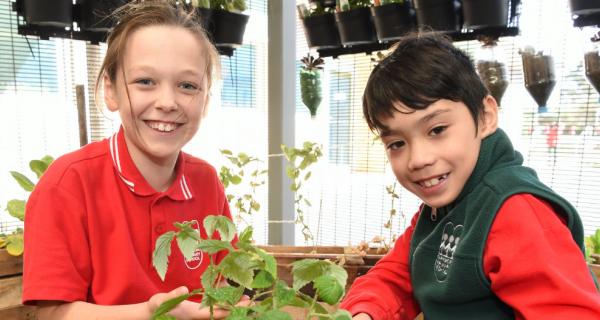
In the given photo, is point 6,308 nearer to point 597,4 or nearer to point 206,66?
point 206,66

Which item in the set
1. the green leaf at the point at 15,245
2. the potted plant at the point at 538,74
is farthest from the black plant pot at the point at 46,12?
the potted plant at the point at 538,74

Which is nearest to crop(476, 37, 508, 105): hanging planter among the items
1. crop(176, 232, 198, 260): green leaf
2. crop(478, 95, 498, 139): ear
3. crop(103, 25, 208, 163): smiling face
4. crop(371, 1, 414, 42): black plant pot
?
crop(371, 1, 414, 42): black plant pot

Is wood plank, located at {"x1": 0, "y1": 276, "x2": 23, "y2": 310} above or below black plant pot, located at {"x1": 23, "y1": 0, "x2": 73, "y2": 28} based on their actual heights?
below

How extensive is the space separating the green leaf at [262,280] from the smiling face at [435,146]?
31 cm

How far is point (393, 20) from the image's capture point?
Result: 139 centimetres

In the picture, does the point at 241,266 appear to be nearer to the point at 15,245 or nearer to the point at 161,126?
the point at 161,126

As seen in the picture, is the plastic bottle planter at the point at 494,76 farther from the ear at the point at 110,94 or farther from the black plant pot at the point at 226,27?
the ear at the point at 110,94

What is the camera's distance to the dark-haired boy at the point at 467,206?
53cm

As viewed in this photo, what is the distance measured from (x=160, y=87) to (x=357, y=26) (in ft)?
3.04

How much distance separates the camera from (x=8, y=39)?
5.77 ft

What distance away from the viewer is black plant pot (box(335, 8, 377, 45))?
1487mm

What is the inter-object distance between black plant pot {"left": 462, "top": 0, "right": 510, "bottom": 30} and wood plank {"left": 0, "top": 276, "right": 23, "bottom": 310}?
53.9 inches

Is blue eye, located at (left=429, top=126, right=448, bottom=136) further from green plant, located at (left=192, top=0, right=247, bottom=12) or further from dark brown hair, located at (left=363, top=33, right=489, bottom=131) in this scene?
green plant, located at (left=192, top=0, right=247, bottom=12)

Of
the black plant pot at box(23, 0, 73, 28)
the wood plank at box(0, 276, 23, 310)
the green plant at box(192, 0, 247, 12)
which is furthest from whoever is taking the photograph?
the green plant at box(192, 0, 247, 12)
